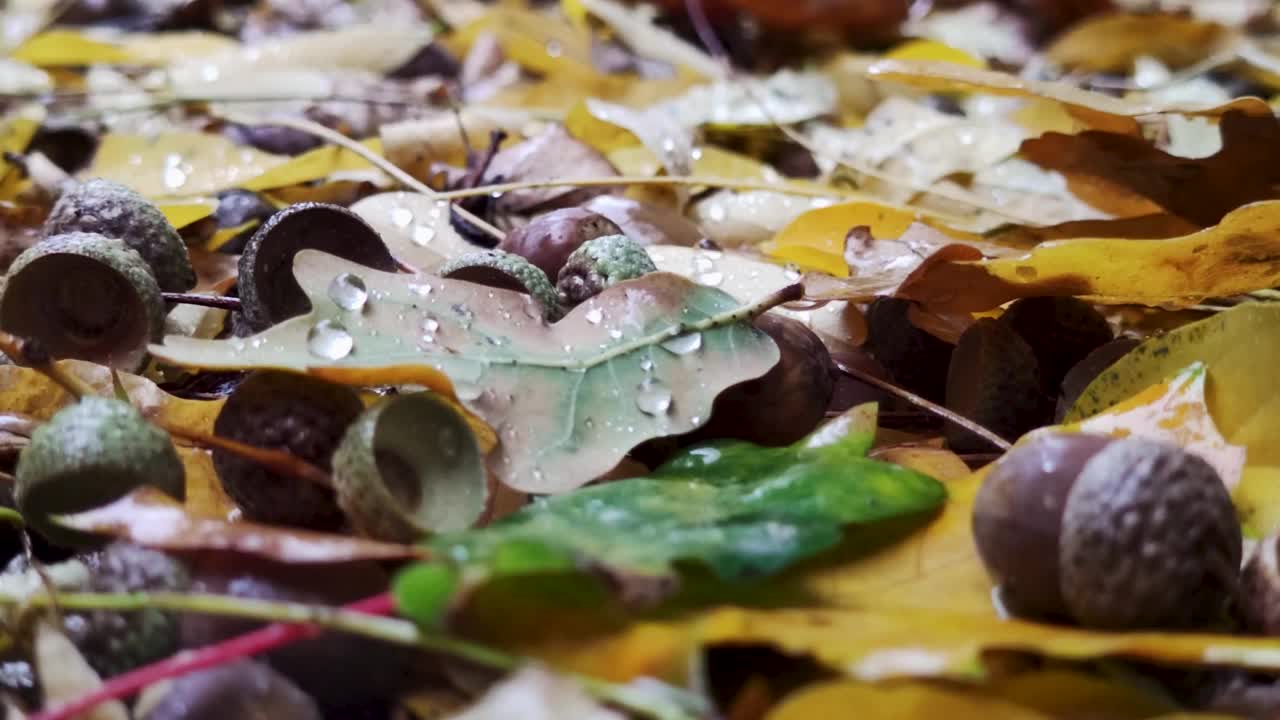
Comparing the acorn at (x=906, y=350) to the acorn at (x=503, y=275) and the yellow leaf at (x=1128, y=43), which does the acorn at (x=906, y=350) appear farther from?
the yellow leaf at (x=1128, y=43)

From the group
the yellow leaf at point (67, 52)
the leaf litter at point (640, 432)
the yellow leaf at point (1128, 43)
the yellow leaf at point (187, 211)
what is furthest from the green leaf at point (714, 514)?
the yellow leaf at point (1128, 43)

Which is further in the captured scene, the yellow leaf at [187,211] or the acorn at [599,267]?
the yellow leaf at [187,211]

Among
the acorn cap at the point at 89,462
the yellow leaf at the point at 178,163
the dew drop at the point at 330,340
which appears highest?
the dew drop at the point at 330,340

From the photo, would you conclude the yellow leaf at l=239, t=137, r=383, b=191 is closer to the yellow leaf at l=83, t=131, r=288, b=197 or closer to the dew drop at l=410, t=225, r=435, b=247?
the yellow leaf at l=83, t=131, r=288, b=197

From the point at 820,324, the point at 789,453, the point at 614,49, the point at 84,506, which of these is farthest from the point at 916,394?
the point at 614,49

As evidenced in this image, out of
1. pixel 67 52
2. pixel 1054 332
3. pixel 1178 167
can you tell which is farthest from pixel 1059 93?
pixel 67 52
